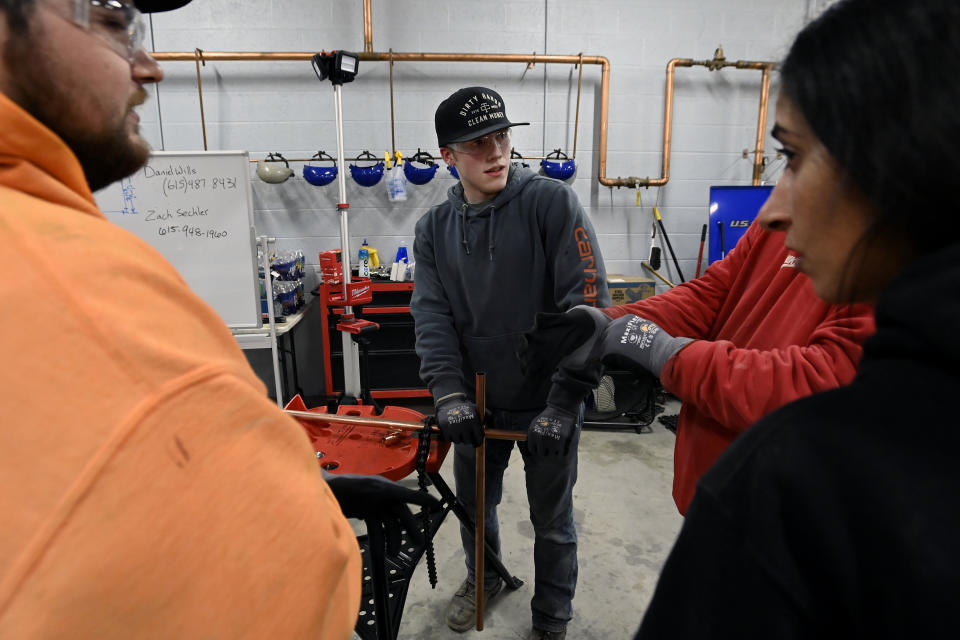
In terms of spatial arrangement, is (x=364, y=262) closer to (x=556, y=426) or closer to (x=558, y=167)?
(x=558, y=167)

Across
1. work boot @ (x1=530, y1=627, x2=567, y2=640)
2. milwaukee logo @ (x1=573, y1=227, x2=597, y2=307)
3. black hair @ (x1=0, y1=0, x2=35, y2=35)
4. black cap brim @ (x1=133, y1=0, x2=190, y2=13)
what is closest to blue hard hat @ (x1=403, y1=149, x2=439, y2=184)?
milwaukee logo @ (x1=573, y1=227, x2=597, y2=307)

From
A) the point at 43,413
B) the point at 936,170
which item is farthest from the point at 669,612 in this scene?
the point at 43,413

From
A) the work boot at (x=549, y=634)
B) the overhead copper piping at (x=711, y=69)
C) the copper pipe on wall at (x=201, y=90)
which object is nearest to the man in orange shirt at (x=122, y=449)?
the work boot at (x=549, y=634)

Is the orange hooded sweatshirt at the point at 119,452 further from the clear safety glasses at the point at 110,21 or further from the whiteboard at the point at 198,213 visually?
the whiteboard at the point at 198,213

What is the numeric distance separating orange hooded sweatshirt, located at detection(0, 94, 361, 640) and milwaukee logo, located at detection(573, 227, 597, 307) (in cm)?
115

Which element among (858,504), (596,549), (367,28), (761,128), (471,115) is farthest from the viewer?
(761,128)

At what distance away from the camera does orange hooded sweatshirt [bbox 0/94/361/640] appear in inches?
13.4

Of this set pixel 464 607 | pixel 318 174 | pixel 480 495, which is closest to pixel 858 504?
pixel 480 495

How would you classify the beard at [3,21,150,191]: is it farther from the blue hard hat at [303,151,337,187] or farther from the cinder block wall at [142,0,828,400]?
the cinder block wall at [142,0,828,400]

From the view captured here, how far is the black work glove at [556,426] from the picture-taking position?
1447 mm

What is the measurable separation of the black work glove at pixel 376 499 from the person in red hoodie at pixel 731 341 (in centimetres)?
51

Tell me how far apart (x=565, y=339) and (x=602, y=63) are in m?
2.89

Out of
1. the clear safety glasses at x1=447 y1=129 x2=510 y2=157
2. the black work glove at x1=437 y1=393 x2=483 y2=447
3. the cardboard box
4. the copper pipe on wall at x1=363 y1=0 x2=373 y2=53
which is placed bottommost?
the black work glove at x1=437 y1=393 x2=483 y2=447

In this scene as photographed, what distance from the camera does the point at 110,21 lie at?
1.89 ft
